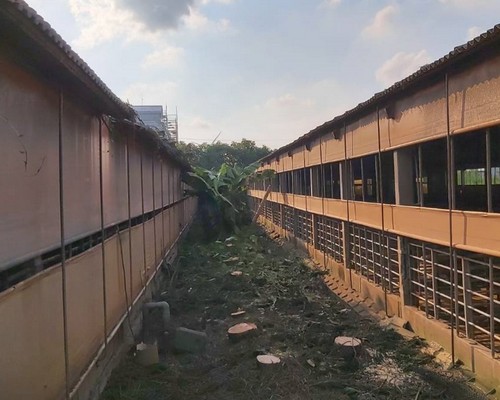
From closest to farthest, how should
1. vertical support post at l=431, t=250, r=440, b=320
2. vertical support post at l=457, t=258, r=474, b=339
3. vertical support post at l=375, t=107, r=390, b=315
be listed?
vertical support post at l=457, t=258, r=474, b=339
vertical support post at l=431, t=250, r=440, b=320
vertical support post at l=375, t=107, r=390, b=315

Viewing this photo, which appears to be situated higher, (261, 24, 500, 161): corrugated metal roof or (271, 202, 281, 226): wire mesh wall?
(261, 24, 500, 161): corrugated metal roof

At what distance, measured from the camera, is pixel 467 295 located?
745cm

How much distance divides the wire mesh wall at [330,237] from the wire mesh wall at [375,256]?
1142mm

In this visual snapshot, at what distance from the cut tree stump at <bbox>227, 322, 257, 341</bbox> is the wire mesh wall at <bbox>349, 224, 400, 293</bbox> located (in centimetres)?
355

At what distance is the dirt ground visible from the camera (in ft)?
21.7

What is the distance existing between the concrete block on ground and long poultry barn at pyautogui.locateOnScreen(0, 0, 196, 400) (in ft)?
3.46

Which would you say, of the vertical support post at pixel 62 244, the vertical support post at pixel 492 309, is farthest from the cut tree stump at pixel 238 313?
the vertical support post at pixel 62 244

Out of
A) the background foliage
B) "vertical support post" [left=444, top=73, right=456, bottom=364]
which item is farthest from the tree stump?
the background foliage

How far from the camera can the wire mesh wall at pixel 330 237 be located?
15378 millimetres

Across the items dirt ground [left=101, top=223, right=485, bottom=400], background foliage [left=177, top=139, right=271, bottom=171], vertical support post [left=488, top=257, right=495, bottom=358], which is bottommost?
dirt ground [left=101, top=223, right=485, bottom=400]

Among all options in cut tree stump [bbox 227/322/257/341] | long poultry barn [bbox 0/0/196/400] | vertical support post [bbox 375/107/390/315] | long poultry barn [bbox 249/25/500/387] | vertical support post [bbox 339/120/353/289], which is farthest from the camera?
vertical support post [bbox 339/120/353/289]

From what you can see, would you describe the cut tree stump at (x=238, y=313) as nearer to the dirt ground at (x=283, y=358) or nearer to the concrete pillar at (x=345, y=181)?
the dirt ground at (x=283, y=358)

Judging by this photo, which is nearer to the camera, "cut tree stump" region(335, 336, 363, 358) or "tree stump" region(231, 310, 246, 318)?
"cut tree stump" region(335, 336, 363, 358)

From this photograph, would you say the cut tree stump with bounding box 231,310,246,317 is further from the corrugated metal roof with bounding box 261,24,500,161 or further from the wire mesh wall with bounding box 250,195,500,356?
the corrugated metal roof with bounding box 261,24,500,161
